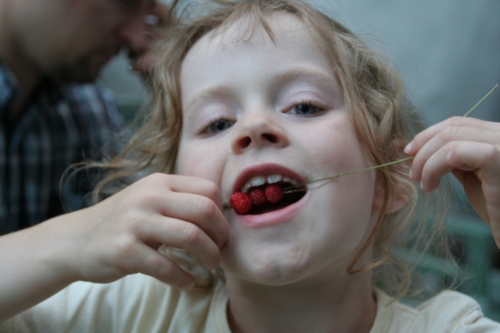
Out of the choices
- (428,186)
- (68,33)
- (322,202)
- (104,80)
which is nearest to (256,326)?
(322,202)

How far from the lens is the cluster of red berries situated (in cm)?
90

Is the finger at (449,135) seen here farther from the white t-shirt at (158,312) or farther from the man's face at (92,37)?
the man's face at (92,37)

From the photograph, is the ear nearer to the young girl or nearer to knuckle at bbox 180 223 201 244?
the young girl

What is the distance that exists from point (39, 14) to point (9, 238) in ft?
3.25

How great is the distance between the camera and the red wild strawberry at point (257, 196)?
0.92 m

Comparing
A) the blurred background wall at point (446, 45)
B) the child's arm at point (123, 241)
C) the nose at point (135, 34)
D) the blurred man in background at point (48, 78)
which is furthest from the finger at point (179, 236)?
the blurred background wall at point (446, 45)

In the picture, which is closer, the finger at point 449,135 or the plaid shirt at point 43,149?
the finger at point 449,135

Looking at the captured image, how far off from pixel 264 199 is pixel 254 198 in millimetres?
17

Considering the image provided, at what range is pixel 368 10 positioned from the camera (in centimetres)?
213

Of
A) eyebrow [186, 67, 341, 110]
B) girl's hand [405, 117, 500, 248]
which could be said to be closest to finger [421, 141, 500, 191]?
girl's hand [405, 117, 500, 248]

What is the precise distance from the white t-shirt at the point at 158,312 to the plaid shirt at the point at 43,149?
704mm

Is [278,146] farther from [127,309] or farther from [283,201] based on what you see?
[127,309]

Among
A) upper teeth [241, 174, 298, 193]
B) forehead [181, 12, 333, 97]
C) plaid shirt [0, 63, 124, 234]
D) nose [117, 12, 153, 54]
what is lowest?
plaid shirt [0, 63, 124, 234]

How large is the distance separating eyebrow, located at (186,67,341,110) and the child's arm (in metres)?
0.19
